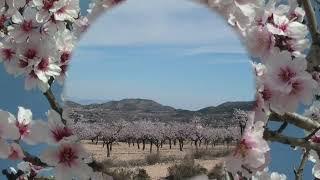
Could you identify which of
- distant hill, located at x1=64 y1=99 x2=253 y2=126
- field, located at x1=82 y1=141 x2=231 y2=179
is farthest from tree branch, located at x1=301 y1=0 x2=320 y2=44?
field, located at x1=82 y1=141 x2=231 y2=179

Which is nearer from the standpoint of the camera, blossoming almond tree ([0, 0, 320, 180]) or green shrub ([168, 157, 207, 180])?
blossoming almond tree ([0, 0, 320, 180])

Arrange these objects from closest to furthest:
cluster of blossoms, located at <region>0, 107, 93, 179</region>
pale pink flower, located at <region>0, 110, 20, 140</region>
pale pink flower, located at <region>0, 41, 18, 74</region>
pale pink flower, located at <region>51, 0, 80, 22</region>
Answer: cluster of blossoms, located at <region>0, 107, 93, 179</region> < pale pink flower, located at <region>0, 110, 20, 140</region> < pale pink flower, located at <region>0, 41, 18, 74</region> < pale pink flower, located at <region>51, 0, 80, 22</region>

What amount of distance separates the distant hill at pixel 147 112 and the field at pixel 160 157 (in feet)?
0.29

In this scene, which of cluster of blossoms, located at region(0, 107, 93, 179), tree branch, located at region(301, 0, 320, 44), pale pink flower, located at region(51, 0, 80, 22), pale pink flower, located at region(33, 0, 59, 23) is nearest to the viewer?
cluster of blossoms, located at region(0, 107, 93, 179)

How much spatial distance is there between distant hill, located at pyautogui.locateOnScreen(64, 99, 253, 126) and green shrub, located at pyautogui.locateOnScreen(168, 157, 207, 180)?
137 mm

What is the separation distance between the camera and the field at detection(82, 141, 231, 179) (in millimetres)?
2215

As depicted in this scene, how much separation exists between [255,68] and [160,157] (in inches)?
16.1

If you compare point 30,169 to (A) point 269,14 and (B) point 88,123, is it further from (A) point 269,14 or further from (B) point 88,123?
(A) point 269,14

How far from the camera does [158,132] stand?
2.27 m

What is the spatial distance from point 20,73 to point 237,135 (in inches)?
40.0

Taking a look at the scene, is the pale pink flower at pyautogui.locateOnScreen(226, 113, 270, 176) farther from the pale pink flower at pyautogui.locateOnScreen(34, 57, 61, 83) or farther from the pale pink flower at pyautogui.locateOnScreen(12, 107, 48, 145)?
the pale pink flower at pyautogui.locateOnScreen(34, 57, 61, 83)

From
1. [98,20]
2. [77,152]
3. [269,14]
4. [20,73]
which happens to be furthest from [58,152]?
[269,14]

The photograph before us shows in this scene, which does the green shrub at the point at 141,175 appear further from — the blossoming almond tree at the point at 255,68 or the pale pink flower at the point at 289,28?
the pale pink flower at the point at 289,28

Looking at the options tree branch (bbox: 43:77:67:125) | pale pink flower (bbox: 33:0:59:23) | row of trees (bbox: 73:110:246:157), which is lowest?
row of trees (bbox: 73:110:246:157)
